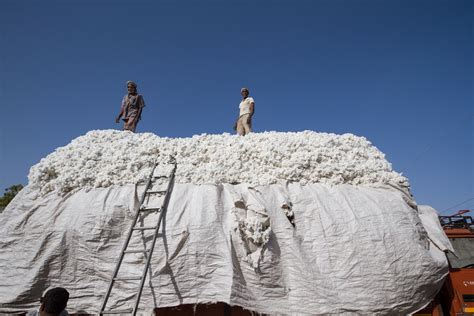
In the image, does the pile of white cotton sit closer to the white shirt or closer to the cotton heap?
the cotton heap

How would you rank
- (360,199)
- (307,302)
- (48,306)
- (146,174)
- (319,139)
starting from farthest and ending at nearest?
(319,139) → (146,174) → (360,199) → (307,302) → (48,306)

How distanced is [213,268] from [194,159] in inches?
64.3

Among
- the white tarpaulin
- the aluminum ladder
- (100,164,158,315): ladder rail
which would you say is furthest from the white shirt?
(100,164,158,315): ladder rail

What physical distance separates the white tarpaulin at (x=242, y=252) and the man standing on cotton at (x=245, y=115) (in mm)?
2510

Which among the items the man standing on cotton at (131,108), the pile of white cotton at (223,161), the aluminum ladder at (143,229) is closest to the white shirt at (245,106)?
the pile of white cotton at (223,161)

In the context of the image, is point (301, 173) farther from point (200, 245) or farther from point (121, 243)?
Result: point (121, 243)

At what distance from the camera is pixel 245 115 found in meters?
6.49

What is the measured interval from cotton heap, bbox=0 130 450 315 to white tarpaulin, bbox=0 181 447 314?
1 centimetres

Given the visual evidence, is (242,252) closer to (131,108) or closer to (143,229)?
(143,229)

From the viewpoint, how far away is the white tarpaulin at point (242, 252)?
138 inches

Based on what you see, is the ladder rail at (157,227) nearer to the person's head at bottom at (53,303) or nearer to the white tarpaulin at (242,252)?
the white tarpaulin at (242,252)

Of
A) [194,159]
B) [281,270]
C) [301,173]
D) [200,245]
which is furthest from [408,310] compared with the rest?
[194,159]

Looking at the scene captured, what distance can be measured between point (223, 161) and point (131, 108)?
2727 mm

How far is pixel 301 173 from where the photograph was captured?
14.3ft
